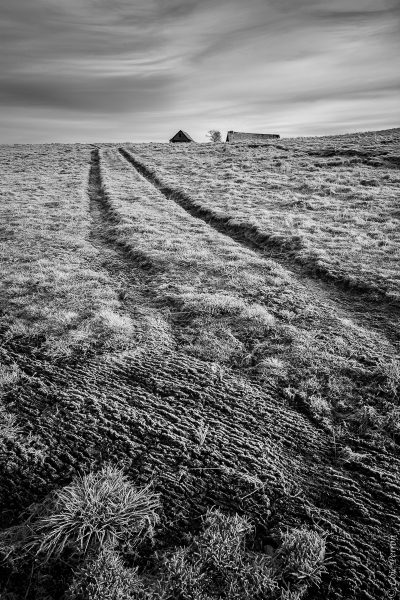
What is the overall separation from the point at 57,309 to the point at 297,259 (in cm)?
724

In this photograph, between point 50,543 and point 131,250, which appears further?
point 131,250

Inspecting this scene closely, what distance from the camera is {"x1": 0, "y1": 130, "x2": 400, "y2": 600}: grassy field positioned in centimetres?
296

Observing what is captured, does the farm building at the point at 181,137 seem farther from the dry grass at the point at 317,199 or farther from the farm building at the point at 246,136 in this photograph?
the dry grass at the point at 317,199

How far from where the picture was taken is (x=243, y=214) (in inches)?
636

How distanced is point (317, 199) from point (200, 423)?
58.7 ft

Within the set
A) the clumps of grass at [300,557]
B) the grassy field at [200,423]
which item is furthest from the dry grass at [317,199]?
the clumps of grass at [300,557]

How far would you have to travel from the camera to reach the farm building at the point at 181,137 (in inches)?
3002

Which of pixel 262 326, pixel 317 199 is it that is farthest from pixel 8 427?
pixel 317 199

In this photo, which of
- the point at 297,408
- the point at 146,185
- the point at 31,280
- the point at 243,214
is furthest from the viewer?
the point at 146,185

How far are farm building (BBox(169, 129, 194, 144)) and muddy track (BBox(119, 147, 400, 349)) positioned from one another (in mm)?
69051

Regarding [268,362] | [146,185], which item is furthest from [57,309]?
[146,185]

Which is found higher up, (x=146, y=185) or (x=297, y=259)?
(x=146, y=185)

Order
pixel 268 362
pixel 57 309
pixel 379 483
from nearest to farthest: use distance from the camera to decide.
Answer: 1. pixel 379 483
2. pixel 268 362
3. pixel 57 309

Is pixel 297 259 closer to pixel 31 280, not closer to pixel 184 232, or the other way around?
pixel 184 232
